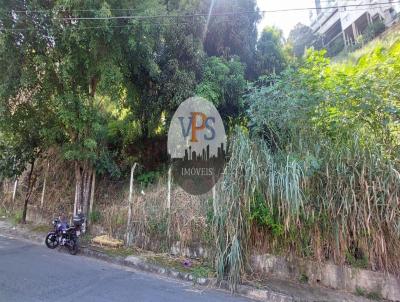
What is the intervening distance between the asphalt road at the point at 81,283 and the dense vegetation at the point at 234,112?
0.79m

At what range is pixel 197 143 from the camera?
6082 millimetres

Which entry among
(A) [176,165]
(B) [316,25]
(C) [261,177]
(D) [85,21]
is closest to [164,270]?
(C) [261,177]

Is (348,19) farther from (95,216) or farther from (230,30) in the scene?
(95,216)

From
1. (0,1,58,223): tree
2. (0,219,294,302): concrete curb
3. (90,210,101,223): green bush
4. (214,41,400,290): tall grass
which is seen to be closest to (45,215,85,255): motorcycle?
(0,219,294,302): concrete curb

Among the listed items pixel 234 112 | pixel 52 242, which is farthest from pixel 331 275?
pixel 52 242

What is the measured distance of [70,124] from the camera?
519 centimetres

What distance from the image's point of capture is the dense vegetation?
12.2 feet

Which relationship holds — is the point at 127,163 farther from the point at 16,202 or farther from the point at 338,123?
the point at 338,123

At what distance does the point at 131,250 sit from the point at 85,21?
420 centimetres

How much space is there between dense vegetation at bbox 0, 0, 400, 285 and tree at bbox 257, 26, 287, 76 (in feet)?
1.61

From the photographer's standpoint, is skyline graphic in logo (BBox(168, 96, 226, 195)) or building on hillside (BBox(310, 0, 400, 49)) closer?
skyline graphic in logo (BBox(168, 96, 226, 195))

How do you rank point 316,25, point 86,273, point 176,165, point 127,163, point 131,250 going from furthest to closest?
1. point 316,25
2. point 127,163
3. point 176,165
4. point 131,250
5. point 86,273

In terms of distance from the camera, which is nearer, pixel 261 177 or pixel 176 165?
pixel 261 177

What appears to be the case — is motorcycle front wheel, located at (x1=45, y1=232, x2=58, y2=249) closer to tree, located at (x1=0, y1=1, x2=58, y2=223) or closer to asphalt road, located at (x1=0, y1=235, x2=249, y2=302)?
asphalt road, located at (x1=0, y1=235, x2=249, y2=302)
